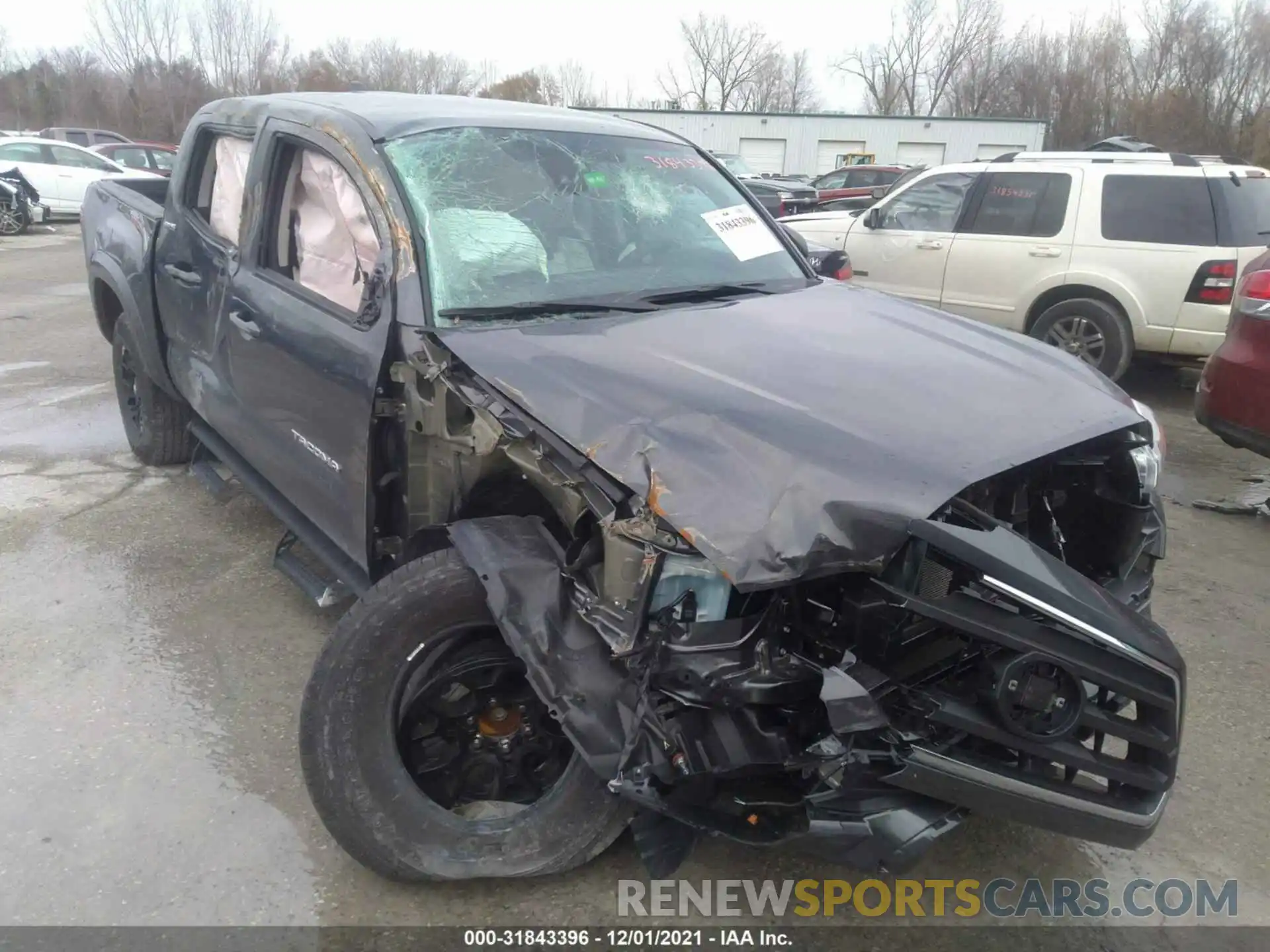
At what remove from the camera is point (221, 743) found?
3.01 meters

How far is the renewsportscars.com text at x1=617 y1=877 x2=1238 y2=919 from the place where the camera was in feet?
8.00

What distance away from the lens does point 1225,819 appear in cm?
276

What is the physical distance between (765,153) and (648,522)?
45530 millimetres

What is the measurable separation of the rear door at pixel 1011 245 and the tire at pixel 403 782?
617cm

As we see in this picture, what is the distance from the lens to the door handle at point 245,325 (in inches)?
133

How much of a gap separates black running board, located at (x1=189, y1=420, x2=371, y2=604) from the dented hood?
0.92m

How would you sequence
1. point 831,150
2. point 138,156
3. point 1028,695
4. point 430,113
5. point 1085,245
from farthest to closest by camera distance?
point 831,150
point 138,156
point 1085,245
point 430,113
point 1028,695

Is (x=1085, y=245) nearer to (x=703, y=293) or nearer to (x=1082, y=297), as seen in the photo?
(x=1082, y=297)

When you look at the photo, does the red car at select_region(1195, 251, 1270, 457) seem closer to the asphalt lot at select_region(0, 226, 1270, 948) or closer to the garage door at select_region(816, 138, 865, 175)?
the asphalt lot at select_region(0, 226, 1270, 948)

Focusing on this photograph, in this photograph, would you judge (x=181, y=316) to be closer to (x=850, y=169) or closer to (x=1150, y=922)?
(x=1150, y=922)

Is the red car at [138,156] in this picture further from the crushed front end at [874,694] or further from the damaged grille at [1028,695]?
the damaged grille at [1028,695]

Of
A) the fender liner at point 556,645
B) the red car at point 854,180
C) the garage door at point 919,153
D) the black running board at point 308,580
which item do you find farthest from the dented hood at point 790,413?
the garage door at point 919,153

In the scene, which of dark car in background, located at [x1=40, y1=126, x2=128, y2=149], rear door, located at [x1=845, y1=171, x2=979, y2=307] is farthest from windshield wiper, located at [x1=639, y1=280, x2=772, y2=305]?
dark car in background, located at [x1=40, y1=126, x2=128, y2=149]

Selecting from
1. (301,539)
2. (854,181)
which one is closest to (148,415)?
(301,539)
